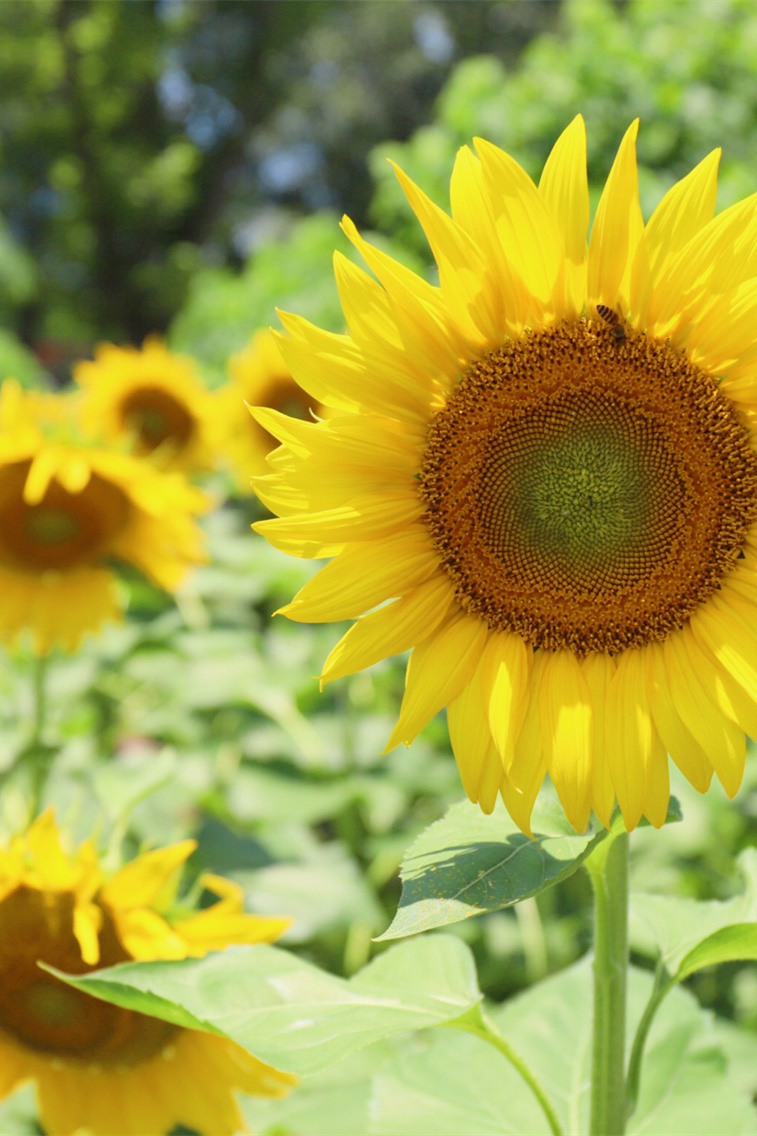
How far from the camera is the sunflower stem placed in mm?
873

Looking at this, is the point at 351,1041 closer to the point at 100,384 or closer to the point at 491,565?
the point at 491,565

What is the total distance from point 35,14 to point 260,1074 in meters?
22.5

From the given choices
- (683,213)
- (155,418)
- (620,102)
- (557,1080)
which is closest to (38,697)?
(155,418)

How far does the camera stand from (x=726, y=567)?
2.87 ft

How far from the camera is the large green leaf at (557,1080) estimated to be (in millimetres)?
1021

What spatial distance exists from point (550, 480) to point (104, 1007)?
910 millimetres

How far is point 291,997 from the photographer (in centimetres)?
91

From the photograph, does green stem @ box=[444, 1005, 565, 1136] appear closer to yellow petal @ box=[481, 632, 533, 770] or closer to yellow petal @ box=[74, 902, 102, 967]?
yellow petal @ box=[481, 632, 533, 770]

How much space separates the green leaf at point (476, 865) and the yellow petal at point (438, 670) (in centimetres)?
9

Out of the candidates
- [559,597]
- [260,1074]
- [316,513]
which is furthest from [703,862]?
[316,513]

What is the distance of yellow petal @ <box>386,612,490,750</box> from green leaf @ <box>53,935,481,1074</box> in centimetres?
24

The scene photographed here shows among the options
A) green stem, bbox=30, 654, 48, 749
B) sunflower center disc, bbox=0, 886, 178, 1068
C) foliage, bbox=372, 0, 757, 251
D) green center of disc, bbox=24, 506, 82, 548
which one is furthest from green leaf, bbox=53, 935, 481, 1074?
foliage, bbox=372, 0, 757, 251

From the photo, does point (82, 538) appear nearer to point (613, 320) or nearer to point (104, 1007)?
point (104, 1007)

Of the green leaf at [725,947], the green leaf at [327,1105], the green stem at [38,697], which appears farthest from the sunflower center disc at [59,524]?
the green leaf at [725,947]
